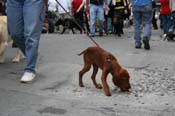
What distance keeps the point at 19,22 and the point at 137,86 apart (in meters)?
2.03

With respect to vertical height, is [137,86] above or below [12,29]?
below

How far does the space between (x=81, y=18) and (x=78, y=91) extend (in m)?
11.4

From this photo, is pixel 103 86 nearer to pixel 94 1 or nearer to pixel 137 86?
pixel 137 86

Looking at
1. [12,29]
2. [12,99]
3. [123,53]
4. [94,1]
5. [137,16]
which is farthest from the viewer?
[94,1]

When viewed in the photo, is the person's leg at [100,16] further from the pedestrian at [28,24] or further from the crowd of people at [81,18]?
the pedestrian at [28,24]

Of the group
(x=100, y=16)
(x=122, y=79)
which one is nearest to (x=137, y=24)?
(x=100, y=16)

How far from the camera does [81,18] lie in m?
17.9

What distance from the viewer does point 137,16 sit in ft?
37.8

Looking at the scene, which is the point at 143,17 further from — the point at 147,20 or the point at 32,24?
the point at 32,24

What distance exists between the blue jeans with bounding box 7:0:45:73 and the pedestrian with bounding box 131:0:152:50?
4619 mm

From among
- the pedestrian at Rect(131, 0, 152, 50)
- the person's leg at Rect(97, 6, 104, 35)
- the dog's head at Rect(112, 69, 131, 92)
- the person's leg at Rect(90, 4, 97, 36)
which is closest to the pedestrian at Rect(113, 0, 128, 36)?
the person's leg at Rect(97, 6, 104, 35)

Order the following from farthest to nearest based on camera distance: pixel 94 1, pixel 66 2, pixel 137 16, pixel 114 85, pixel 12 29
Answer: pixel 66 2 < pixel 94 1 < pixel 137 16 < pixel 12 29 < pixel 114 85

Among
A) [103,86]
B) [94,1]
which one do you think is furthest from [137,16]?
[103,86]

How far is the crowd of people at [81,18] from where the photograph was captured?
6.97 m
